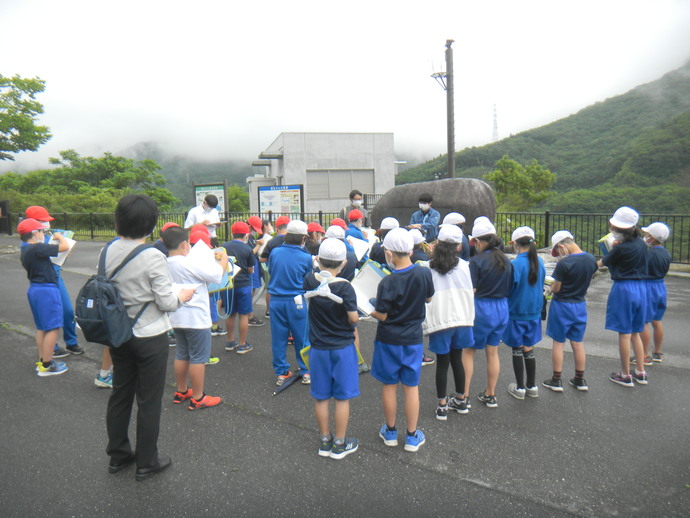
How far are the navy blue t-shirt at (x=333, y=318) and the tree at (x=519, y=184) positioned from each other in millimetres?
32778

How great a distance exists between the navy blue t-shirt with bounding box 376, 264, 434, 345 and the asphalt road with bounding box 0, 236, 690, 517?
0.92 meters

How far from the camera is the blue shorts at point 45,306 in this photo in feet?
16.3

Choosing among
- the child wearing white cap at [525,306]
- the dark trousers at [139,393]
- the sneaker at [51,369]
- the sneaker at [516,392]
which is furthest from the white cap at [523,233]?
the sneaker at [51,369]

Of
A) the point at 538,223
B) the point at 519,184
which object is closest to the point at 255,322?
the point at 538,223

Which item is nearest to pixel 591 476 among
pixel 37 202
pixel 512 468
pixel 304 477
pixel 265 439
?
pixel 512 468

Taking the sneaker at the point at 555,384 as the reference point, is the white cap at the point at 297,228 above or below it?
above

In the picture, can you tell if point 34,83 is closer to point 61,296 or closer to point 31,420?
point 61,296

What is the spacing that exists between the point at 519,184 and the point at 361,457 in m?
34.0

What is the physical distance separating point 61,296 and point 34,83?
78.1 feet

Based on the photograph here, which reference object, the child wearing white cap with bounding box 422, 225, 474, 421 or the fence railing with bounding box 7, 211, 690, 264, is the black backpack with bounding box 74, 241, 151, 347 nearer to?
the child wearing white cap with bounding box 422, 225, 474, 421

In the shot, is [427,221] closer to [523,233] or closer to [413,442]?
[523,233]

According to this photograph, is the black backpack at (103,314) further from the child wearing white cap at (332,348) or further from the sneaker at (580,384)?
the sneaker at (580,384)

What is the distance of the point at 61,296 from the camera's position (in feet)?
17.7

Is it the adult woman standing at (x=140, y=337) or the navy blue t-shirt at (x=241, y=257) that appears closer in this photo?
the adult woman standing at (x=140, y=337)
